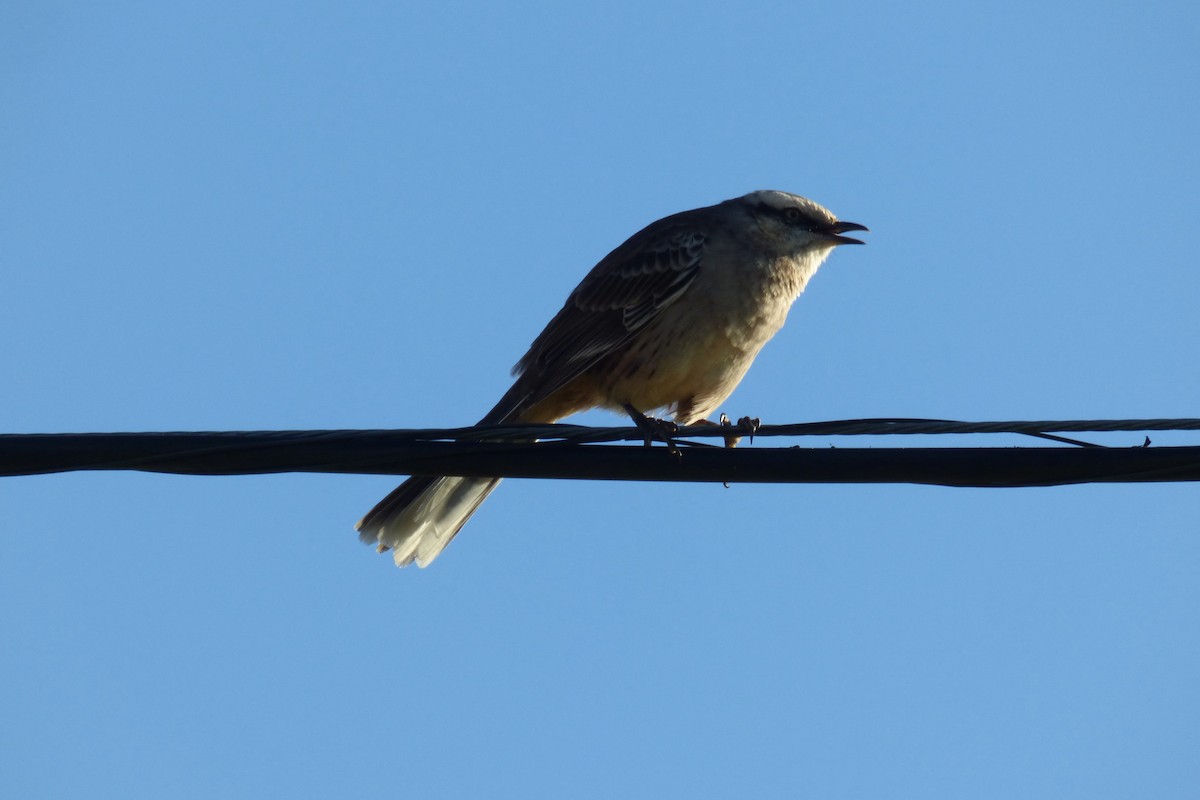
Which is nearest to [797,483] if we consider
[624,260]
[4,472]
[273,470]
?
[273,470]

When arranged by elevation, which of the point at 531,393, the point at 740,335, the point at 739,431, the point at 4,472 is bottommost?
the point at 4,472

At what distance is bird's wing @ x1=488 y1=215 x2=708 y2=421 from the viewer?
300 inches

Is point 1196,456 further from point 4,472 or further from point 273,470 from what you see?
point 4,472

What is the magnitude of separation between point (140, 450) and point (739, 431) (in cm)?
211

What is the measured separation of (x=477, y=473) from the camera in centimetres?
476

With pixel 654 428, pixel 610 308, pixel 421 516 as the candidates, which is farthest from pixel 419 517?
pixel 654 428

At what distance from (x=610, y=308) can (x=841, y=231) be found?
5.41ft

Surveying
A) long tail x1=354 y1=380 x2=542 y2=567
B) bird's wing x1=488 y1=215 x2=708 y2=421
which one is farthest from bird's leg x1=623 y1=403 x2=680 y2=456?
long tail x1=354 y1=380 x2=542 y2=567

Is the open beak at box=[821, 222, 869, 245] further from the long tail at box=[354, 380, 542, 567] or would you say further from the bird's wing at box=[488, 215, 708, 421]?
the long tail at box=[354, 380, 542, 567]

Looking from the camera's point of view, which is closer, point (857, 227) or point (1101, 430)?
point (1101, 430)

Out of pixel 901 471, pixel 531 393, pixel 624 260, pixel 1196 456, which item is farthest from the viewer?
pixel 624 260

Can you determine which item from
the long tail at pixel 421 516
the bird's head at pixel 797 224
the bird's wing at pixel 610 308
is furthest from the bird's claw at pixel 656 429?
the bird's head at pixel 797 224

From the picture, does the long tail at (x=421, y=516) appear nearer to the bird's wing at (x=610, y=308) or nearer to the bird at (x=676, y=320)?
the bird at (x=676, y=320)

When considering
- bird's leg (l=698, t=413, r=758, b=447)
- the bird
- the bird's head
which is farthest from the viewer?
the bird's head
